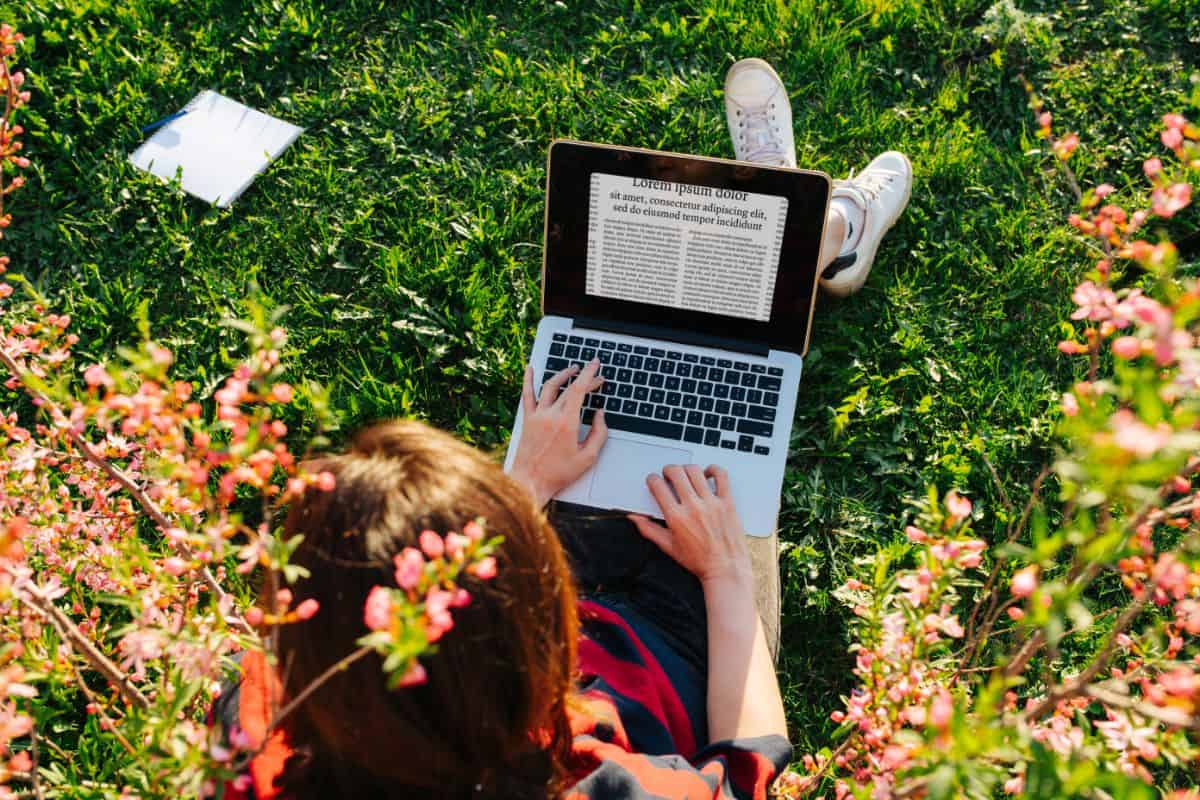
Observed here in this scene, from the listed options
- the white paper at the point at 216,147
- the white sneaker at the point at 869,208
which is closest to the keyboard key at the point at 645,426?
the white sneaker at the point at 869,208

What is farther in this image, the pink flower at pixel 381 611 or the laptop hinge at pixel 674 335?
the laptop hinge at pixel 674 335

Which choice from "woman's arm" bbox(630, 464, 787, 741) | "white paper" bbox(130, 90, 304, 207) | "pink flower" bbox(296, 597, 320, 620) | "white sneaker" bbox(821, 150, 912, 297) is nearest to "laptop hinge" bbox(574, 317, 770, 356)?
"woman's arm" bbox(630, 464, 787, 741)

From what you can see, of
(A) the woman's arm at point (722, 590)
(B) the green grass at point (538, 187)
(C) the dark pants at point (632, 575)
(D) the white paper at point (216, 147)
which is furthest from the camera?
(D) the white paper at point (216, 147)

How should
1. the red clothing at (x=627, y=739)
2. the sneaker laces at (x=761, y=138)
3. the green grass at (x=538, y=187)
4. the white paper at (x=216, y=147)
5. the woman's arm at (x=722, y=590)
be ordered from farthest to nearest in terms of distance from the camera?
the white paper at (x=216, y=147)
the sneaker laces at (x=761, y=138)
the green grass at (x=538, y=187)
the woman's arm at (x=722, y=590)
the red clothing at (x=627, y=739)

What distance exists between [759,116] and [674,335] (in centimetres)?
131

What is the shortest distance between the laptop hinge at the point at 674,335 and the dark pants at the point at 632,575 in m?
0.56

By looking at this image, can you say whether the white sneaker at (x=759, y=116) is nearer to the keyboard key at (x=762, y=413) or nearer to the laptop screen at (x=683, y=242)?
the laptop screen at (x=683, y=242)

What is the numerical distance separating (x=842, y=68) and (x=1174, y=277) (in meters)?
1.54

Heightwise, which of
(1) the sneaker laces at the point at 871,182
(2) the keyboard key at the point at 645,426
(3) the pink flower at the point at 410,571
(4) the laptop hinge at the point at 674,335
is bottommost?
(3) the pink flower at the point at 410,571

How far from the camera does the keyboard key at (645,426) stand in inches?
101

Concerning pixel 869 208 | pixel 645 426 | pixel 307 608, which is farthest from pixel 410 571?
pixel 869 208

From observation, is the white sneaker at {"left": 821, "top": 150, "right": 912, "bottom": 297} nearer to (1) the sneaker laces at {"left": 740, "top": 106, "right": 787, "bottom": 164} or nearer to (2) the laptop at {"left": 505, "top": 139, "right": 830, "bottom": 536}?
(1) the sneaker laces at {"left": 740, "top": 106, "right": 787, "bottom": 164}

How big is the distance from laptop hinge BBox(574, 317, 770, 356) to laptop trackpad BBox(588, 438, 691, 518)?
0.33 metres

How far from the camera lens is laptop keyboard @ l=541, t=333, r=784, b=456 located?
2.54m
